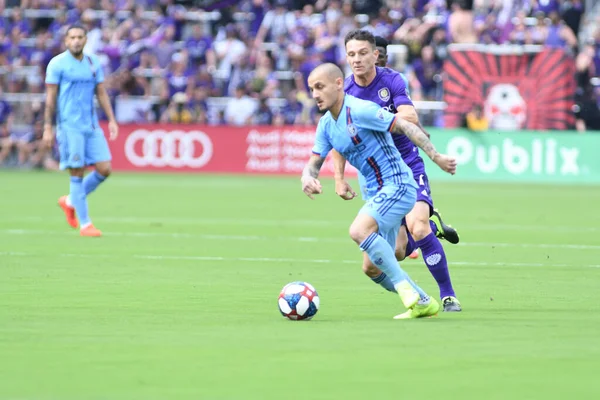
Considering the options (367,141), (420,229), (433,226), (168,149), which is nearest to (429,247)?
(420,229)

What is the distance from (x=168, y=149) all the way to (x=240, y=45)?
3278 millimetres

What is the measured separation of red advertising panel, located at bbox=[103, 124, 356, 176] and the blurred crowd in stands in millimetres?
506

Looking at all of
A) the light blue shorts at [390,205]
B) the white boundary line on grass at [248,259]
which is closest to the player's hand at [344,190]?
the light blue shorts at [390,205]

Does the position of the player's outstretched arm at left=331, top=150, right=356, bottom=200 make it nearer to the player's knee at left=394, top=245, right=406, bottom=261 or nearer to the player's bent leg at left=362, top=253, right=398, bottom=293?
the player's bent leg at left=362, top=253, right=398, bottom=293

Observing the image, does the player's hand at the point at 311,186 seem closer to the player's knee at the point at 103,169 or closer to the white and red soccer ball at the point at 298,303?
the white and red soccer ball at the point at 298,303

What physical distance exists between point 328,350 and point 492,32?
2369cm

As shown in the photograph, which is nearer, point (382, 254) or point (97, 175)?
point (382, 254)

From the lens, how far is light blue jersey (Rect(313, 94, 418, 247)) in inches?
344

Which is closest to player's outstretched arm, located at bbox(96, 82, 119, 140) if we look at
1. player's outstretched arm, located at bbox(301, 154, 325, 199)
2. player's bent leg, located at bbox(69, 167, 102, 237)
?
player's bent leg, located at bbox(69, 167, 102, 237)

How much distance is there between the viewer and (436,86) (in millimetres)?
30250

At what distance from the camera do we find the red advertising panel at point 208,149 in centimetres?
3083

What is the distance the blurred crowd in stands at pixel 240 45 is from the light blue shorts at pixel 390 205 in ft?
68.0

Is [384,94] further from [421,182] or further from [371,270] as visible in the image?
[371,270]

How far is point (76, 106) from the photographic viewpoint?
52.3 ft
